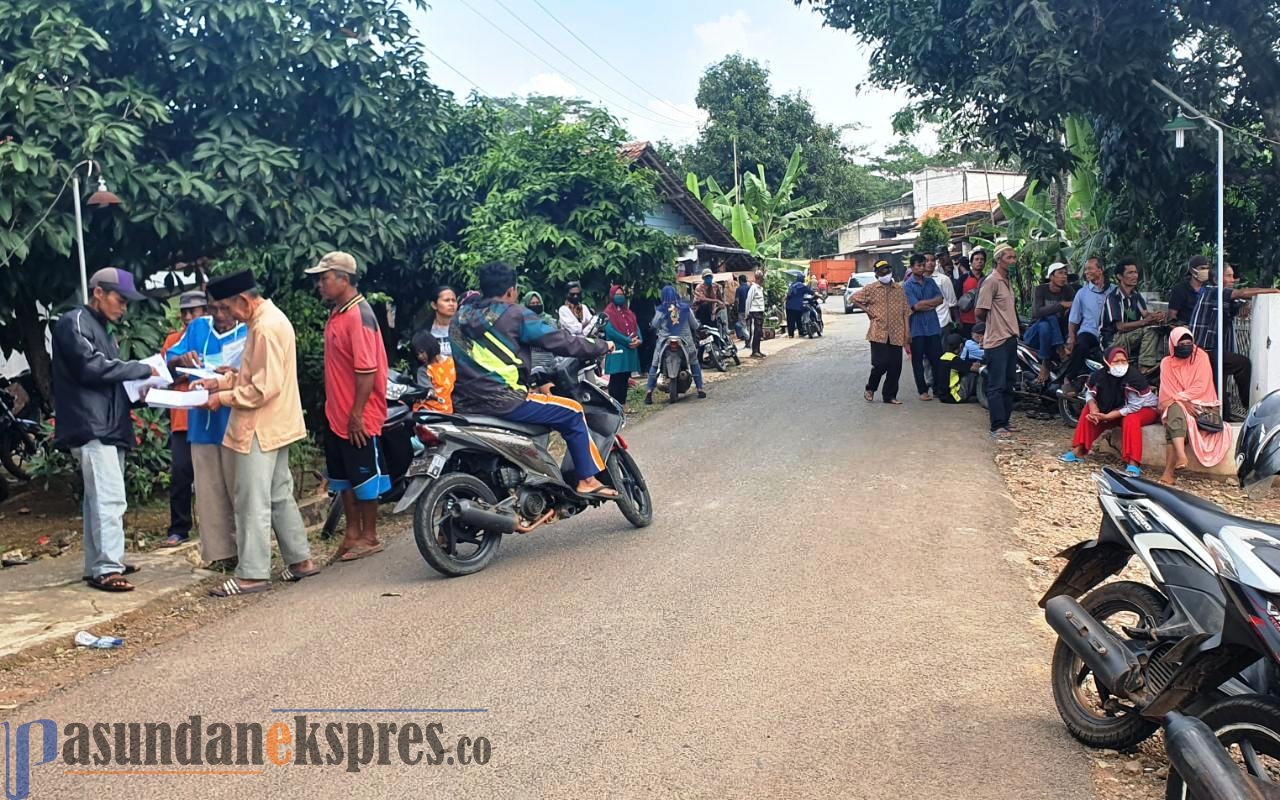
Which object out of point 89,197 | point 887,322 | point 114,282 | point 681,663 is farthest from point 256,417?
point 887,322

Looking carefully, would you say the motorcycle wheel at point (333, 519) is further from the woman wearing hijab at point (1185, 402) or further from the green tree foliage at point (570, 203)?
the woman wearing hijab at point (1185, 402)

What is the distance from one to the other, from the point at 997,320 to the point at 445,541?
690 cm

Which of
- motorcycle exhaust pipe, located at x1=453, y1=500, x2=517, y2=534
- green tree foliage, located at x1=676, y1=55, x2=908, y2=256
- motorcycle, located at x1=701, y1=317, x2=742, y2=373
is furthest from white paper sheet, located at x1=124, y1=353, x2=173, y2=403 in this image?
green tree foliage, located at x1=676, y1=55, x2=908, y2=256

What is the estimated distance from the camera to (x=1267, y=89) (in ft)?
36.3

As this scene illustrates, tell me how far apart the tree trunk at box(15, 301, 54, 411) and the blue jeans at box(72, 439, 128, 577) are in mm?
3426

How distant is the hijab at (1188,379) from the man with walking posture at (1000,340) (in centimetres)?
211

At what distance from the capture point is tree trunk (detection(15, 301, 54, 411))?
907 centimetres

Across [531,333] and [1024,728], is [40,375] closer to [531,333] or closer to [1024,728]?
[531,333]

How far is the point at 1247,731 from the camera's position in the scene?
9.86 ft

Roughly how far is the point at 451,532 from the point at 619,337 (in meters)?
7.25

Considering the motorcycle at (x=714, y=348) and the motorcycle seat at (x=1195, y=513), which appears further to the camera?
the motorcycle at (x=714, y=348)

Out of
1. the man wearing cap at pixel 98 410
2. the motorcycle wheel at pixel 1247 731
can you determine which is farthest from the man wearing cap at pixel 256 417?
the motorcycle wheel at pixel 1247 731

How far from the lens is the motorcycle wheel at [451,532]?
19.8ft

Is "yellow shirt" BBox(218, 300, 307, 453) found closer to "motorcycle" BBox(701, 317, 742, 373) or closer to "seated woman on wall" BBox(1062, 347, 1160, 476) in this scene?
"seated woman on wall" BBox(1062, 347, 1160, 476)
